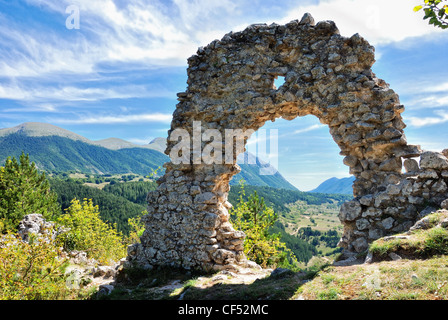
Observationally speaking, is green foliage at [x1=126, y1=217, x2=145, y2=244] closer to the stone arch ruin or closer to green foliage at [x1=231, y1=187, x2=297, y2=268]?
green foliage at [x1=231, y1=187, x2=297, y2=268]

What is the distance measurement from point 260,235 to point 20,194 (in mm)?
20657

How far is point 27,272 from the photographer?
5.20m

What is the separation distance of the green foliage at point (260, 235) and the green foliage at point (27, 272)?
30.2ft

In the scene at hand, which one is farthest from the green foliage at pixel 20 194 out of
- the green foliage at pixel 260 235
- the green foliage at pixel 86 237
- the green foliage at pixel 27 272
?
the green foliage at pixel 27 272

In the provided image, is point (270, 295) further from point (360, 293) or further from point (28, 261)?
point (28, 261)

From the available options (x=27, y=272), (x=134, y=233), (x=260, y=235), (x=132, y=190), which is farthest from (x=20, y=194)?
(x=132, y=190)

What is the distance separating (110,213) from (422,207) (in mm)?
85517

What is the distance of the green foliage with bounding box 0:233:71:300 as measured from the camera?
4.79 meters

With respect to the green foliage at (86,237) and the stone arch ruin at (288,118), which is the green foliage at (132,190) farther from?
the stone arch ruin at (288,118)

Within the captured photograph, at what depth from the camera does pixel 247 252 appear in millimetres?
12953

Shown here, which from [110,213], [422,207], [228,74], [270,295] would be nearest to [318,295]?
[270,295]

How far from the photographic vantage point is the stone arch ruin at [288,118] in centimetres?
591

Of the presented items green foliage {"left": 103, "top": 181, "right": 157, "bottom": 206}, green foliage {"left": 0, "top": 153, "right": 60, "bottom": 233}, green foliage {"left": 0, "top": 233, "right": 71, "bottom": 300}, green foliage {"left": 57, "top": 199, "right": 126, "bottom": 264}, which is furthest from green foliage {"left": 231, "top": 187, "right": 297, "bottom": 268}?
green foliage {"left": 103, "top": 181, "right": 157, "bottom": 206}

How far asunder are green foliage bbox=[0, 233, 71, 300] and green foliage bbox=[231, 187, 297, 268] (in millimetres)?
9204
